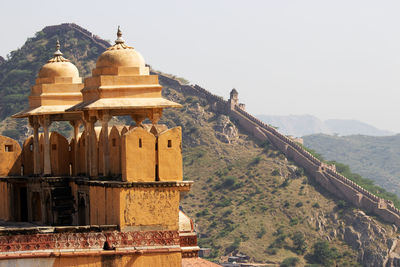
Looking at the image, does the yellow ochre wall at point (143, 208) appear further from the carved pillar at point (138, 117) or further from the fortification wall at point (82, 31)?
the fortification wall at point (82, 31)

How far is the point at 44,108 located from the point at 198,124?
2690 inches

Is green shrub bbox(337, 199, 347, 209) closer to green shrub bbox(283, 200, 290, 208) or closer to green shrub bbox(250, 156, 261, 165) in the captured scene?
green shrub bbox(283, 200, 290, 208)

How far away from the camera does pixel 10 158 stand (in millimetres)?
17688

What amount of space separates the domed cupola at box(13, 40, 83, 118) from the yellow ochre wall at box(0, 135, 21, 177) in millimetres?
558

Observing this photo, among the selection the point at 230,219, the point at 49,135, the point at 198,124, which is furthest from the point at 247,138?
the point at 49,135

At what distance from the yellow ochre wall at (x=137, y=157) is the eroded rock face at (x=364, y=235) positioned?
5312 centimetres

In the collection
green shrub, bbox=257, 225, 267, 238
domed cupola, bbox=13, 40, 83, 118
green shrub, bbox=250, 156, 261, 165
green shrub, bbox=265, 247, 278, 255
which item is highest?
domed cupola, bbox=13, 40, 83, 118

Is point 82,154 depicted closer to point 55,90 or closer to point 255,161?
point 55,90

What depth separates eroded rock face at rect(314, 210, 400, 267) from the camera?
64.8m

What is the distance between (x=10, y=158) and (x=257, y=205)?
56.7 metres

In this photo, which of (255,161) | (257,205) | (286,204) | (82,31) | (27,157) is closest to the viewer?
(27,157)

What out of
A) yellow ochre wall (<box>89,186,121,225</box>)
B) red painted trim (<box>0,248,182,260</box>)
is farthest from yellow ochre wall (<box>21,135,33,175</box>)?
red painted trim (<box>0,248,182,260</box>)

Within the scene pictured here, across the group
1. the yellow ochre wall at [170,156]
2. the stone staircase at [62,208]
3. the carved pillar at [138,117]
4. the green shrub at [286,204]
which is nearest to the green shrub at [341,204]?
the green shrub at [286,204]

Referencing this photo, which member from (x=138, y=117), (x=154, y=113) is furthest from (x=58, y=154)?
(x=154, y=113)
